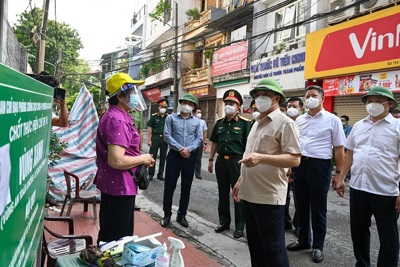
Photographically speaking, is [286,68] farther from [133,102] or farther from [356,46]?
[133,102]

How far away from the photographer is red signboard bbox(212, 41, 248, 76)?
56.9 ft

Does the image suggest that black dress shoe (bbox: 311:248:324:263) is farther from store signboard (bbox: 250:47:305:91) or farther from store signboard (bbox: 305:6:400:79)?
store signboard (bbox: 250:47:305:91)

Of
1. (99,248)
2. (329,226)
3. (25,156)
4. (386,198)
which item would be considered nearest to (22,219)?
(25,156)

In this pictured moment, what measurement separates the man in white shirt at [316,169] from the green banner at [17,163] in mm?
3140

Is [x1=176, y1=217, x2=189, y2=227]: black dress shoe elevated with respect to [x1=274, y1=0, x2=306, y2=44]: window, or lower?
lower

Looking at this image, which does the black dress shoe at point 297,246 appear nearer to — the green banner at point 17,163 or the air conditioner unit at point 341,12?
the green banner at point 17,163

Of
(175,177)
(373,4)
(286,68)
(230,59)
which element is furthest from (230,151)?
(230,59)

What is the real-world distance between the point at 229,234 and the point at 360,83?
830 cm

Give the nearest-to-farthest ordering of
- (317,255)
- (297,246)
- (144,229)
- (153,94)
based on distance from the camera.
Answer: (317,255), (297,246), (144,229), (153,94)

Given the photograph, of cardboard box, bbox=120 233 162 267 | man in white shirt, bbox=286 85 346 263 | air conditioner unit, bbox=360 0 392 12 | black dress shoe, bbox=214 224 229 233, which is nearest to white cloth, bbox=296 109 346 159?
man in white shirt, bbox=286 85 346 263

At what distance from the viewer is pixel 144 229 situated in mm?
4785

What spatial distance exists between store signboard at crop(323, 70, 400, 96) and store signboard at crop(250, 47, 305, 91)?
150 cm

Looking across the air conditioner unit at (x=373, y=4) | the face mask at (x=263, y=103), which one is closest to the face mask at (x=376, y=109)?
the face mask at (x=263, y=103)

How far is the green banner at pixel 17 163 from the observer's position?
91cm
